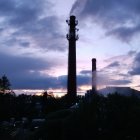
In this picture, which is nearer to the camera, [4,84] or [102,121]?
[102,121]

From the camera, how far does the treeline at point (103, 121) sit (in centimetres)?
2991

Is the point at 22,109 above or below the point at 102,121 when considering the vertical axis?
above

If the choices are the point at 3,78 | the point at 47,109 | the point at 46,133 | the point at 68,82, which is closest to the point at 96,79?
the point at 68,82

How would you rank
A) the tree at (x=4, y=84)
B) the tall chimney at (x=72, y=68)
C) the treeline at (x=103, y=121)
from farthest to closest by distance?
the tree at (x=4, y=84)
the tall chimney at (x=72, y=68)
the treeline at (x=103, y=121)

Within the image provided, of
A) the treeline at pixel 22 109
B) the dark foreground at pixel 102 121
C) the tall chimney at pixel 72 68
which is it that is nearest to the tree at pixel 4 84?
the treeline at pixel 22 109

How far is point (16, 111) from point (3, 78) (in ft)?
141

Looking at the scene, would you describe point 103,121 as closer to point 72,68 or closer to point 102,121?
point 102,121

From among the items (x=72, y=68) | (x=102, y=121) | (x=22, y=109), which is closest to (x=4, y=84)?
(x=22, y=109)

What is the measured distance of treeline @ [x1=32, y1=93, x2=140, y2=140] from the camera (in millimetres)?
29906

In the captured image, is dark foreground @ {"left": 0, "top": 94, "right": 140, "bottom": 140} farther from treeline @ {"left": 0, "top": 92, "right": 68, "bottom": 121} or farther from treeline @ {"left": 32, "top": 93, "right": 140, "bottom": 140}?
treeline @ {"left": 0, "top": 92, "right": 68, "bottom": 121}

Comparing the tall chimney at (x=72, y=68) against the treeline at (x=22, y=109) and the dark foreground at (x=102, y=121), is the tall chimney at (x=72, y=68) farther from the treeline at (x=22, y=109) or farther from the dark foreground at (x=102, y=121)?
the dark foreground at (x=102, y=121)

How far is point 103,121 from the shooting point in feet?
101

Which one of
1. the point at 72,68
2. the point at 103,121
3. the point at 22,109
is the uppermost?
the point at 72,68

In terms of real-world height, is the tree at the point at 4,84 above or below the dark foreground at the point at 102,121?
above
